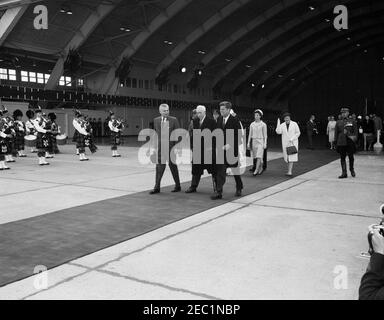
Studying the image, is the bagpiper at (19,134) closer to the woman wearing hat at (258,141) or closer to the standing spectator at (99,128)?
the woman wearing hat at (258,141)

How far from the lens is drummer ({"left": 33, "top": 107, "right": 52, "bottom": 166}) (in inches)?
548

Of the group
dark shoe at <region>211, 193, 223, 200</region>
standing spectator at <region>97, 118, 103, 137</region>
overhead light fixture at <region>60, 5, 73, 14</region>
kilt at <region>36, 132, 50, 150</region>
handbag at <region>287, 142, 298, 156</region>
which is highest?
overhead light fixture at <region>60, 5, 73, 14</region>

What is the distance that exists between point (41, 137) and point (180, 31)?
22643mm

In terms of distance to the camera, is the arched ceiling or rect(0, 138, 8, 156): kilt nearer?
rect(0, 138, 8, 156): kilt

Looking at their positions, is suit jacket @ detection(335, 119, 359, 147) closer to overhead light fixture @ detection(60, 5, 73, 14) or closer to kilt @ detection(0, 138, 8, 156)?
kilt @ detection(0, 138, 8, 156)

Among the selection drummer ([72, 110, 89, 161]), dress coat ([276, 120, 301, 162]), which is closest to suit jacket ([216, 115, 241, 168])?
dress coat ([276, 120, 301, 162])

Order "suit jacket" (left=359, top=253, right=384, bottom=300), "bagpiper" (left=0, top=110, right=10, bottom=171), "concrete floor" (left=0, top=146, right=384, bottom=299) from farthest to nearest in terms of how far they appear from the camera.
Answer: "bagpiper" (left=0, top=110, right=10, bottom=171) → "concrete floor" (left=0, top=146, right=384, bottom=299) → "suit jacket" (left=359, top=253, right=384, bottom=300)

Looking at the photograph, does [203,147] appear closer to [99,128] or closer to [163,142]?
[163,142]

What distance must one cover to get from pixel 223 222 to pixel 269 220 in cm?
70

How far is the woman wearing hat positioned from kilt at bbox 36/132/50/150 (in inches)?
291

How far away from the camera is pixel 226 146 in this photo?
7.55m

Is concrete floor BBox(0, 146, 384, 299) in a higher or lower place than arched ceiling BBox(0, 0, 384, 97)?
lower

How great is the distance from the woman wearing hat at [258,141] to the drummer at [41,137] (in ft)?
23.9

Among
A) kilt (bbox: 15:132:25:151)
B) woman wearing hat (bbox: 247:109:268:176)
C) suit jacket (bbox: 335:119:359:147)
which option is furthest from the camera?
kilt (bbox: 15:132:25:151)
